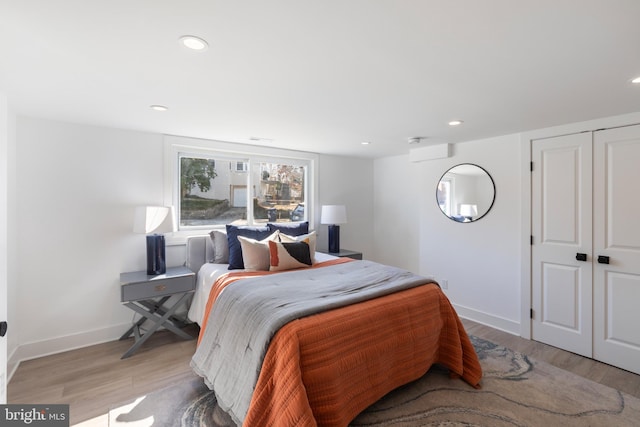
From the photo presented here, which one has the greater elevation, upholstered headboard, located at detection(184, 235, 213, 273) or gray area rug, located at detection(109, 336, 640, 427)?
upholstered headboard, located at detection(184, 235, 213, 273)

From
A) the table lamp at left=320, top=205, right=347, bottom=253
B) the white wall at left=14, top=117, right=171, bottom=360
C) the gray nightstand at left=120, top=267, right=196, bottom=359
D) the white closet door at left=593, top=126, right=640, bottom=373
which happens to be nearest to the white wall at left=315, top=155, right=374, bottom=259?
the table lamp at left=320, top=205, right=347, bottom=253

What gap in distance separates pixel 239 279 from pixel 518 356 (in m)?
2.68

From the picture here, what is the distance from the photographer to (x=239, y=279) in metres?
2.49

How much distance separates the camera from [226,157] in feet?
12.5

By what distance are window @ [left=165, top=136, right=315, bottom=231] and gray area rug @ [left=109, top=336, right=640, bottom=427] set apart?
1.99m

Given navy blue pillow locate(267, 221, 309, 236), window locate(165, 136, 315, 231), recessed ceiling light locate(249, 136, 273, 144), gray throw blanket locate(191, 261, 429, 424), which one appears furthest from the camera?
navy blue pillow locate(267, 221, 309, 236)

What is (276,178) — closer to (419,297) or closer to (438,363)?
(419,297)

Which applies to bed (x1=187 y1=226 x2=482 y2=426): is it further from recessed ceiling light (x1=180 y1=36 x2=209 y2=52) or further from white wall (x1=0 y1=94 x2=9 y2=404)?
recessed ceiling light (x1=180 y1=36 x2=209 y2=52)

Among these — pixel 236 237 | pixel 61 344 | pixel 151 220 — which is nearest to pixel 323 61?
pixel 236 237

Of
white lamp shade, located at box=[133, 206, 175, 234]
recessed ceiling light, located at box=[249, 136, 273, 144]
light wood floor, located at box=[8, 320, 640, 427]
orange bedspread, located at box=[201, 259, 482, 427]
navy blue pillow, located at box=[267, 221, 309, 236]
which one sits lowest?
light wood floor, located at box=[8, 320, 640, 427]

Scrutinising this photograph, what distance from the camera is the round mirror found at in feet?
11.3

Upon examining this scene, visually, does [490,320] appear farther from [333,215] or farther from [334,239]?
[333,215]

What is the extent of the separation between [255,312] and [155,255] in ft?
5.39

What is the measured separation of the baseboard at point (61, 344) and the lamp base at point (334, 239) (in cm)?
261
